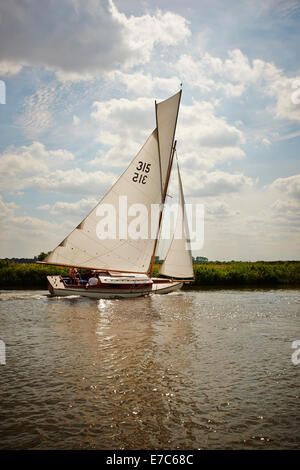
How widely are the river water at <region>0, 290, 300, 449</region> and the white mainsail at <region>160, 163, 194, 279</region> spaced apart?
55.1 ft

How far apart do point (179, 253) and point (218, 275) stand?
15187 mm

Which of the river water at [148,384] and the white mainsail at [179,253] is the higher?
the white mainsail at [179,253]

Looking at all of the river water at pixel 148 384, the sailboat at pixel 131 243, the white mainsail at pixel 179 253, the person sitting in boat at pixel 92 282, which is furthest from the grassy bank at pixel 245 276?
the river water at pixel 148 384

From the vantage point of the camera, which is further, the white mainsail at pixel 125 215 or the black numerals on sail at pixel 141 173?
the black numerals on sail at pixel 141 173

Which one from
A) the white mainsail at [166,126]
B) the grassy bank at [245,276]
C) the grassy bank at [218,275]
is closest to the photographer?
the white mainsail at [166,126]

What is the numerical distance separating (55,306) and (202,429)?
22252mm

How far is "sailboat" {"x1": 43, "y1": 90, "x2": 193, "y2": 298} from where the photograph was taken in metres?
34.9

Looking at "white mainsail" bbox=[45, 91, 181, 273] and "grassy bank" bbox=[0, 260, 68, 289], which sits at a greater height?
"white mainsail" bbox=[45, 91, 181, 273]

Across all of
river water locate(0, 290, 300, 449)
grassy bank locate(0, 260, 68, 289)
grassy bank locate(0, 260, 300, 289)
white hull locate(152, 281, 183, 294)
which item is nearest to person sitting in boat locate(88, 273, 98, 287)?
white hull locate(152, 281, 183, 294)

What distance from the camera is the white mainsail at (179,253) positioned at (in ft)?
130

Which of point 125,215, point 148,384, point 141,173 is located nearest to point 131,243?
point 125,215

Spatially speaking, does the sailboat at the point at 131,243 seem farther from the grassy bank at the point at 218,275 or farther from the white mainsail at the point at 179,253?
the grassy bank at the point at 218,275

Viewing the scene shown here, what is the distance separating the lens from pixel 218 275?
52.7 metres

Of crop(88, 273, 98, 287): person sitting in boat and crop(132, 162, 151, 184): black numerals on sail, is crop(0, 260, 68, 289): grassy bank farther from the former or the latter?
crop(132, 162, 151, 184): black numerals on sail
